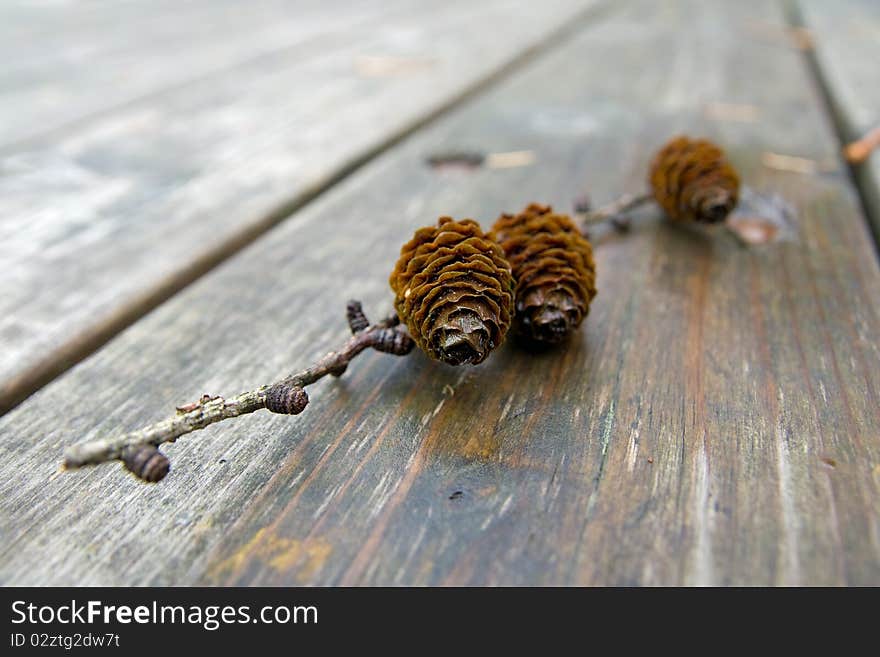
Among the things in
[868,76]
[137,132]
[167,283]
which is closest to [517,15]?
[868,76]

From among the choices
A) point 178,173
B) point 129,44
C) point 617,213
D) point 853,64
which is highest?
point 129,44

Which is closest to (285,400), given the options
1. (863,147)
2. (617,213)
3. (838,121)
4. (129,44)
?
(617,213)

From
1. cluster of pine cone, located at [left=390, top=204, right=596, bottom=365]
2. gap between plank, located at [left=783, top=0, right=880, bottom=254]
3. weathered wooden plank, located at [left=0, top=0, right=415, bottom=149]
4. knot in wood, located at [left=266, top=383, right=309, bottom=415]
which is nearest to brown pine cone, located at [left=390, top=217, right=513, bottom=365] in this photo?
cluster of pine cone, located at [left=390, top=204, right=596, bottom=365]

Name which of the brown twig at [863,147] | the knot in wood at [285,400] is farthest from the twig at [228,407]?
the brown twig at [863,147]

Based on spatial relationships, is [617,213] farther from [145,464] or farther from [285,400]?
[145,464]

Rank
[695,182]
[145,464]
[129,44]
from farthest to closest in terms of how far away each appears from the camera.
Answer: [129,44] → [695,182] → [145,464]
